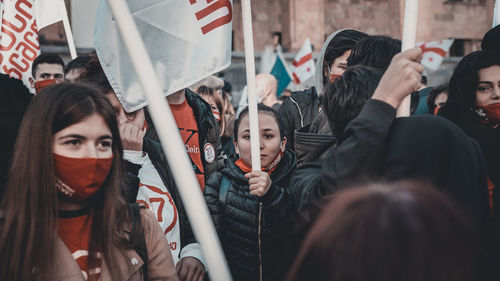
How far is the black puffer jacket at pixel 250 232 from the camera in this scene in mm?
2475

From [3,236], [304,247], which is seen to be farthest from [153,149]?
[304,247]

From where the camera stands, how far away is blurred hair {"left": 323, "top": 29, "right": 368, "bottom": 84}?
277cm

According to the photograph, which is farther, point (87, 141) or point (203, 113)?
point (203, 113)

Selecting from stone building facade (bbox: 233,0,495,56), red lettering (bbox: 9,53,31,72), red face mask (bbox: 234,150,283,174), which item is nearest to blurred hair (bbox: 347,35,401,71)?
red face mask (bbox: 234,150,283,174)

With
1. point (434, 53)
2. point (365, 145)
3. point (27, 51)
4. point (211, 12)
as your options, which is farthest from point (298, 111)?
point (434, 53)

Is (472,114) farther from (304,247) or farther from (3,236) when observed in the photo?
(3,236)

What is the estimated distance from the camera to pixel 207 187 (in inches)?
105

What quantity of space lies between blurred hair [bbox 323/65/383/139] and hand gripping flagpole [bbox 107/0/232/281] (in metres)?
0.65

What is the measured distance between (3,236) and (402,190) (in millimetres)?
1202

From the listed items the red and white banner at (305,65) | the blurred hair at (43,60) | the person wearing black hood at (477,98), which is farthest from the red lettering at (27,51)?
the red and white banner at (305,65)

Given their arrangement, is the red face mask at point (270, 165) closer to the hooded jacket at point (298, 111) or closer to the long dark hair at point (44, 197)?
the hooded jacket at point (298, 111)

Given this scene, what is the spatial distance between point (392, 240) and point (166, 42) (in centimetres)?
187

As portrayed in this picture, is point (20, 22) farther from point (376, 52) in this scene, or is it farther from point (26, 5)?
point (376, 52)

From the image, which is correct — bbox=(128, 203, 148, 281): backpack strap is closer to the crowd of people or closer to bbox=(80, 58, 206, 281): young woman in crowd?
the crowd of people
